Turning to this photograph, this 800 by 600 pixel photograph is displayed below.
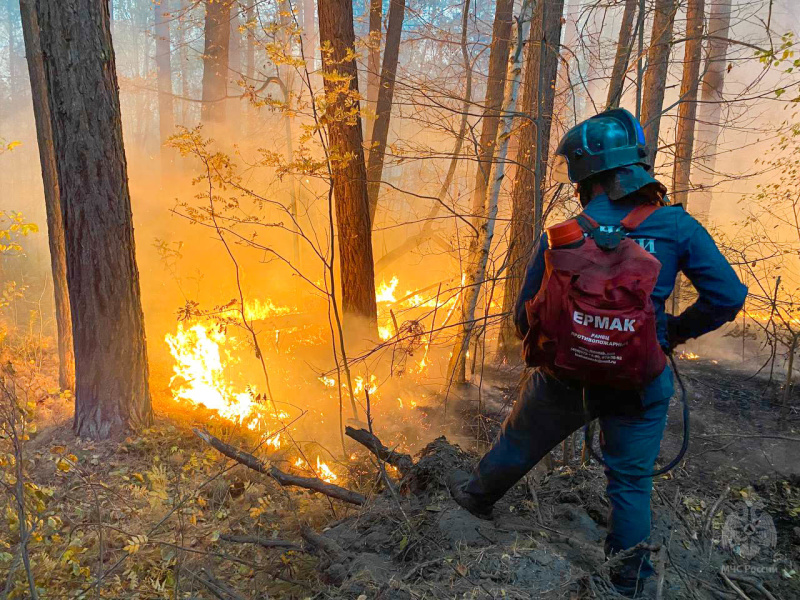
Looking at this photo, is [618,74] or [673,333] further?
[618,74]

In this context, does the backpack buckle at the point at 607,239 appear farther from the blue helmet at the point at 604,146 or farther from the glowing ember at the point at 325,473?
the glowing ember at the point at 325,473

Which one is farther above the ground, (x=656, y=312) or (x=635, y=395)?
(x=656, y=312)

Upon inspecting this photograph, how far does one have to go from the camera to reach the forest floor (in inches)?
97.3

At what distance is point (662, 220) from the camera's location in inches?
83.2

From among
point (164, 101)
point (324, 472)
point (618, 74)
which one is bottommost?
point (324, 472)

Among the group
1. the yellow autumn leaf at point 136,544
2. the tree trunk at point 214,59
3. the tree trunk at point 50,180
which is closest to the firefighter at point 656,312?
the yellow autumn leaf at point 136,544

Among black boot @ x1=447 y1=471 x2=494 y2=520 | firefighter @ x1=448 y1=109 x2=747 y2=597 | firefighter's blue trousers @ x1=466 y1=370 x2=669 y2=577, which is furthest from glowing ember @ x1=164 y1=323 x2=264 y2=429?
firefighter @ x1=448 y1=109 x2=747 y2=597

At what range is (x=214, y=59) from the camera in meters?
12.5

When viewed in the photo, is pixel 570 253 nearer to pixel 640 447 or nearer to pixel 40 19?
pixel 640 447

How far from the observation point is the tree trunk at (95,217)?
4.64 meters

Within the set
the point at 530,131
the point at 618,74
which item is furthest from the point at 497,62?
the point at 618,74

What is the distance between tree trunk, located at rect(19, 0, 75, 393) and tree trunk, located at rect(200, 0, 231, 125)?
19.8ft

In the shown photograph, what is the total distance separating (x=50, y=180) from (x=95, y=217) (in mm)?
2207

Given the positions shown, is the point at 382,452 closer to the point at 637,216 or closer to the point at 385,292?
the point at 637,216
